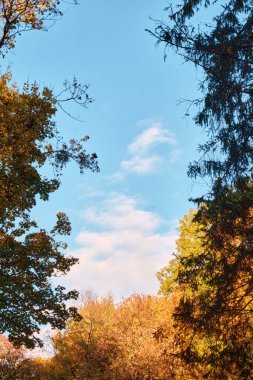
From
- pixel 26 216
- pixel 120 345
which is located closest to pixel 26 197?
pixel 26 216

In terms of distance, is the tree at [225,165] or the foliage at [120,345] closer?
the tree at [225,165]

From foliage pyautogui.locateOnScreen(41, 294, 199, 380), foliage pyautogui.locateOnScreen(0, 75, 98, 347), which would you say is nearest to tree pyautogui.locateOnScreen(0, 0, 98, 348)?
foliage pyautogui.locateOnScreen(0, 75, 98, 347)

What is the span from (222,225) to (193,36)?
17.6ft

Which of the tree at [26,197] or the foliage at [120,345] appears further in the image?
the foliage at [120,345]

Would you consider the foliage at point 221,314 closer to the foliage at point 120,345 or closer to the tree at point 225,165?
the tree at point 225,165

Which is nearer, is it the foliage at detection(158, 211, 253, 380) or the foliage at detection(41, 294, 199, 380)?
the foliage at detection(158, 211, 253, 380)

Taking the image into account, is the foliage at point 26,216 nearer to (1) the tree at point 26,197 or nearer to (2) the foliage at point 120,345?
(1) the tree at point 26,197

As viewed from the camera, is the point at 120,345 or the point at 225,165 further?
the point at 120,345

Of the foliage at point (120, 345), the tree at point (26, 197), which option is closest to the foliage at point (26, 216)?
the tree at point (26, 197)

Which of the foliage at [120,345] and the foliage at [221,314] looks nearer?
the foliage at [221,314]

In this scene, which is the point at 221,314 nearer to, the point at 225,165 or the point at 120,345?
the point at 225,165

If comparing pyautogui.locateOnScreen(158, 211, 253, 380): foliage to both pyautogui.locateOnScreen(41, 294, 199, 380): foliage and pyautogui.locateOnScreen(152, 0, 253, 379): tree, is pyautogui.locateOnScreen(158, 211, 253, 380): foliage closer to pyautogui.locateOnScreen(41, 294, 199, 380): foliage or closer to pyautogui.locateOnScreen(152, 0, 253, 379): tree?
pyautogui.locateOnScreen(152, 0, 253, 379): tree

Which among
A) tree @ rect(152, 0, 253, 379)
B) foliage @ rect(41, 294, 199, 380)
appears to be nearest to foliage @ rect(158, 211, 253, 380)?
tree @ rect(152, 0, 253, 379)

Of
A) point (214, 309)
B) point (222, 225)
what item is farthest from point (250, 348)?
point (222, 225)
